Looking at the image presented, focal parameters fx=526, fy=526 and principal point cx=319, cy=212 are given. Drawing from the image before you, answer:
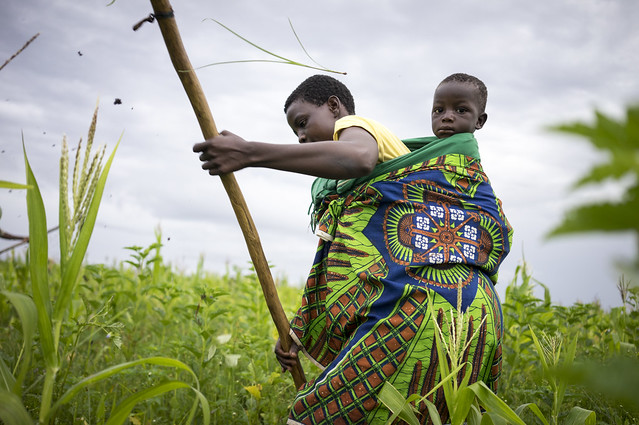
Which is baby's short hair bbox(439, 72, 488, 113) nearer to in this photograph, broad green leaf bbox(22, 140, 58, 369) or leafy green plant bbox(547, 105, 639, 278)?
broad green leaf bbox(22, 140, 58, 369)

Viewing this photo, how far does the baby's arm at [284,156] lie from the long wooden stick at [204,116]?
125mm

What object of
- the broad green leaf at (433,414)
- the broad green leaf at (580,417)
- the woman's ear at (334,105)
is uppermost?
the woman's ear at (334,105)

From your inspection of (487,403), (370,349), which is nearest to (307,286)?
(370,349)

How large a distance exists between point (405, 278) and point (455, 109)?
36.1 inches

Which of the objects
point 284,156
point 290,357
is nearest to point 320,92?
point 284,156

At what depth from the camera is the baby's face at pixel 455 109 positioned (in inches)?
93.6

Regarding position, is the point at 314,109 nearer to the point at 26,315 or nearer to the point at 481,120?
the point at 481,120

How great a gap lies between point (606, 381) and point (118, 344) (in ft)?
6.27

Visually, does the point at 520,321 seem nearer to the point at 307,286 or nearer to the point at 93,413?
the point at 307,286

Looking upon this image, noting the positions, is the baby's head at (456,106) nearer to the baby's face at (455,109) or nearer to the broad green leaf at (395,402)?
the baby's face at (455,109)

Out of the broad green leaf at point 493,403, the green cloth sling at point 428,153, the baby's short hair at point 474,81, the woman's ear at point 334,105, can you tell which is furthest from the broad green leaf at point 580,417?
the woman's ear at point 334,105

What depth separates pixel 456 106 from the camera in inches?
94.6

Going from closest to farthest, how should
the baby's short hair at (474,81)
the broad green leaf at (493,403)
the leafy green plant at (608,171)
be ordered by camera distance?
the leafy green plant at (608,171), the broad green leaf at (493,403), the baby's short hair at (474,81)

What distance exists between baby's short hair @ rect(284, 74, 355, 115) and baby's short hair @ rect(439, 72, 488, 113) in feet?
1.63
